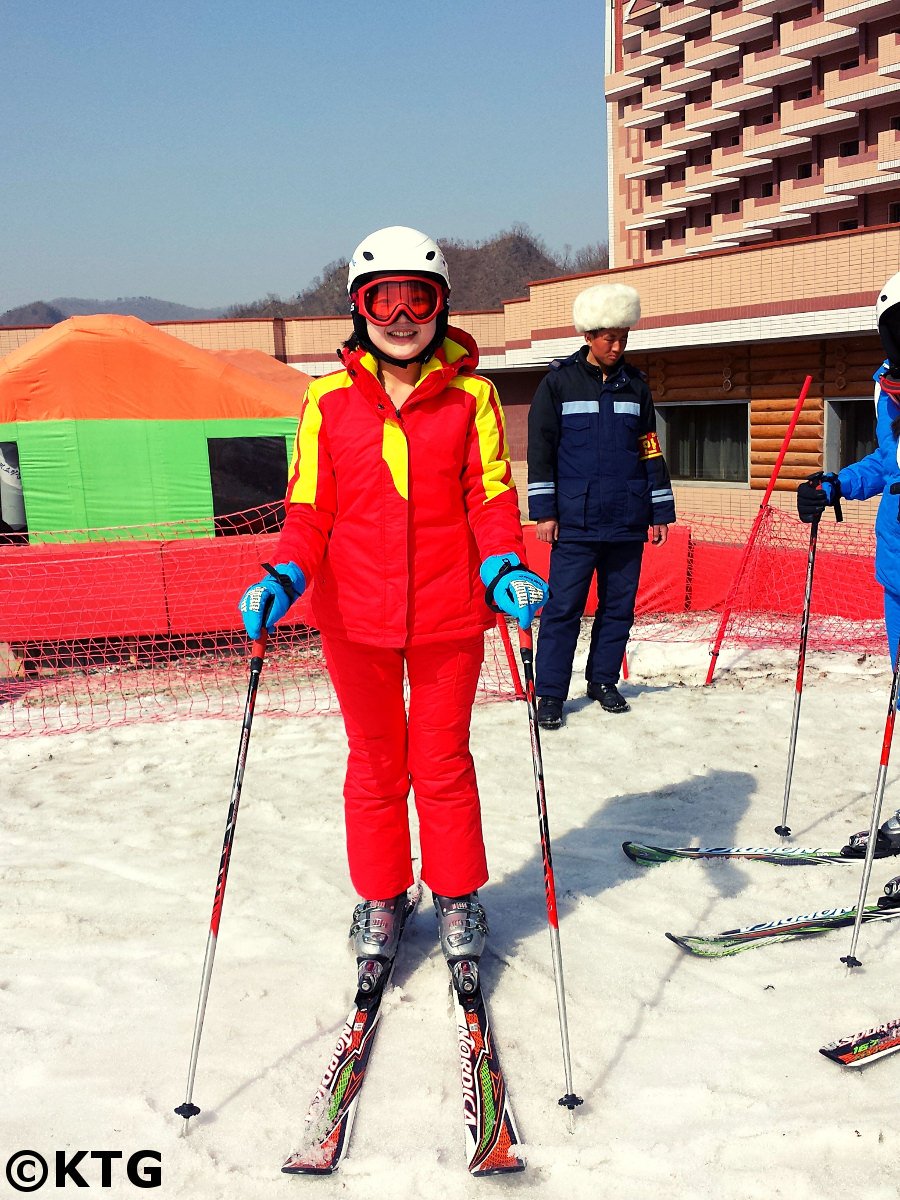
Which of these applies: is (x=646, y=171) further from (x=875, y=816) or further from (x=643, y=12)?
(x=875, y=816)

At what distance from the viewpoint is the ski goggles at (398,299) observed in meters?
2.85

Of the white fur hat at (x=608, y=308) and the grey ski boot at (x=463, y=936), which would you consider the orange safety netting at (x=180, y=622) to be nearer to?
the white fur hat at (x=608, y=308)

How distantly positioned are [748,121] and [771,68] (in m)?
Answer: 2.69

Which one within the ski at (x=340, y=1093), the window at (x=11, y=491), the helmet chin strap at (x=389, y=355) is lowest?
the ski at (x=340, y=1093)

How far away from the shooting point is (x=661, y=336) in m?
17.8

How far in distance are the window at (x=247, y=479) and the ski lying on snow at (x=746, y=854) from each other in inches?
217

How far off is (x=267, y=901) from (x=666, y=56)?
40.3 meters

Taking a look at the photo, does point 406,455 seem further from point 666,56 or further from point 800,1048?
point 666,56

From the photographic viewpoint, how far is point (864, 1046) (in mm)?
2566

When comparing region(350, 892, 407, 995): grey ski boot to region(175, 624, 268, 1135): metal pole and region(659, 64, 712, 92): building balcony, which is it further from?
region(659, 64, 712, 92): building balcony

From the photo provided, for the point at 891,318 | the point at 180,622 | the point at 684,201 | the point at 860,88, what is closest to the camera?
the point at 891,318

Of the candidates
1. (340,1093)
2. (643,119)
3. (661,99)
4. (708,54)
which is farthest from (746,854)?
(643,119)

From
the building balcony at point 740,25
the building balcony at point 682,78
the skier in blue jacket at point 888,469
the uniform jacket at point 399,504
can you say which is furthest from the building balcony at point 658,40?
the uniform jacket at point 399,504

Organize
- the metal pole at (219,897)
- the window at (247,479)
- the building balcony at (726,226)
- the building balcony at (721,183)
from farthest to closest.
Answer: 1. the building balcony at (721,183)
2. the building balcony at (726,226)
3. the window at (247,479)
4. the metal pole at (219,897)
